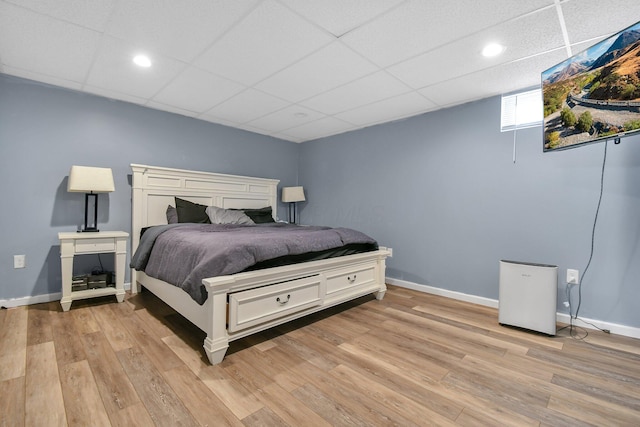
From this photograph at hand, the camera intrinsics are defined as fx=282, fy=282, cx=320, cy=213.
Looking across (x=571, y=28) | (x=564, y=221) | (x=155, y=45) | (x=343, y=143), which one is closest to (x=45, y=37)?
(x=155, y=45)

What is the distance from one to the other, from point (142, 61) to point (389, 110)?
2.55 m

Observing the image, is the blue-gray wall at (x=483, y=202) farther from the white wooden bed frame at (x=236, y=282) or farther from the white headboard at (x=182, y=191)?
the white headboard at (x=182, y=191)

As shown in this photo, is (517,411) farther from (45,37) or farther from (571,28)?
(45,37)

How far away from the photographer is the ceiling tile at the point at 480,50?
182 centimetres

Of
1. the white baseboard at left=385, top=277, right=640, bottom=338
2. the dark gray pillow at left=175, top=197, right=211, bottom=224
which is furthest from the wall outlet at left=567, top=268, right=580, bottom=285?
the dark gray pillow at left=175, top=197, right=211, bottom=224

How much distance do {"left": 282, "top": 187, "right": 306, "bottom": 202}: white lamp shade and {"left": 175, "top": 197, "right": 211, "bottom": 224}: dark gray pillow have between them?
1438mm

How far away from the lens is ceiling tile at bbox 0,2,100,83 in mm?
1847

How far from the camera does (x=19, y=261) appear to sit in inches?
106

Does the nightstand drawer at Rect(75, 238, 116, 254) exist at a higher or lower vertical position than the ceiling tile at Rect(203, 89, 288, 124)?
lower

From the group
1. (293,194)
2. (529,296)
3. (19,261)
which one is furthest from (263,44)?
(19,261)

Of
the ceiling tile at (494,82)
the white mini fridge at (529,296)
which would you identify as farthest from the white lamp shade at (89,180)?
the white mini fridge at (529,296)

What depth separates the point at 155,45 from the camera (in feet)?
6.86

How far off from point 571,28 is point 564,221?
153cm

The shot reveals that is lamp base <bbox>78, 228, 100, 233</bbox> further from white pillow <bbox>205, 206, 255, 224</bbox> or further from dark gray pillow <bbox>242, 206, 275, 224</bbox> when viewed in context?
dark gray pillow <bbox>242, 206, 275, 224</bbox>
